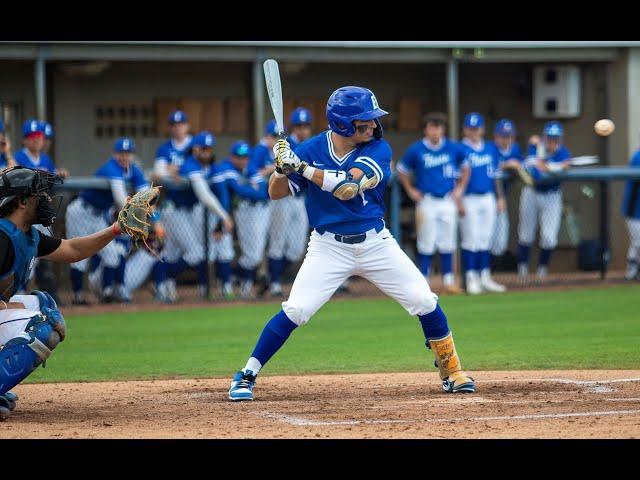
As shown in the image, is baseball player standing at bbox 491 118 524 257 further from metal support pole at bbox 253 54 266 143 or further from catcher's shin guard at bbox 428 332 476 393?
catcher's shin guard at bbox 428 332 476 393

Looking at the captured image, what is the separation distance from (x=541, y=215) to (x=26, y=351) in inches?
373

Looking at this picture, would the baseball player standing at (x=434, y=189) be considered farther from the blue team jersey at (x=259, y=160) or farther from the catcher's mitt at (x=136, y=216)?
the catcher's mitt at (x=136, y=216)

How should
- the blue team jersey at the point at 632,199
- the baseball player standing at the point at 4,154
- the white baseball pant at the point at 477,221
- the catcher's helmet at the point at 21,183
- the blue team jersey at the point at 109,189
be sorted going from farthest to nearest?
the blue team jersey at the point at 632,199
the white baseball pant at the point at 477,221
the blue team jersey at the point at 109,189
the baseball player standing at the point at 4,154
the catcher's helmet at the point at 21,183

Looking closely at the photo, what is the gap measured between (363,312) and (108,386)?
460 cm

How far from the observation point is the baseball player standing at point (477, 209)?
1341 cm

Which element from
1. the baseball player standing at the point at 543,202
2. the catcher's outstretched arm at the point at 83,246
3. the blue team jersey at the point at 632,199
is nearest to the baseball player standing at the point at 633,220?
the blue team jersey at the point at 632,199

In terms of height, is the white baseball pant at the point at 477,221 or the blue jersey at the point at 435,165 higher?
the blue jersey at the point at 435,165

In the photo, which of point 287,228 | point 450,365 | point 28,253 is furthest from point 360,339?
point 287,228

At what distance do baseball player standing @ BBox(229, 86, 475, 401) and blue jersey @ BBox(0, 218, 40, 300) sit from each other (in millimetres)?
1375

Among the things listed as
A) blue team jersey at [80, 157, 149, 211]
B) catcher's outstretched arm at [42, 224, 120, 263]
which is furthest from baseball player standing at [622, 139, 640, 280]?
catcher's outstretched arm at [42, 224, 120, 263]

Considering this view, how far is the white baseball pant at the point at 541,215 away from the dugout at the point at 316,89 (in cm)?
149

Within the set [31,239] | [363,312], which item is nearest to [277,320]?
[31,239]

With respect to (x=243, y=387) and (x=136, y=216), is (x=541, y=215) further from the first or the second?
(x=136, y=216)

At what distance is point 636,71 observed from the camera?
632 inches
